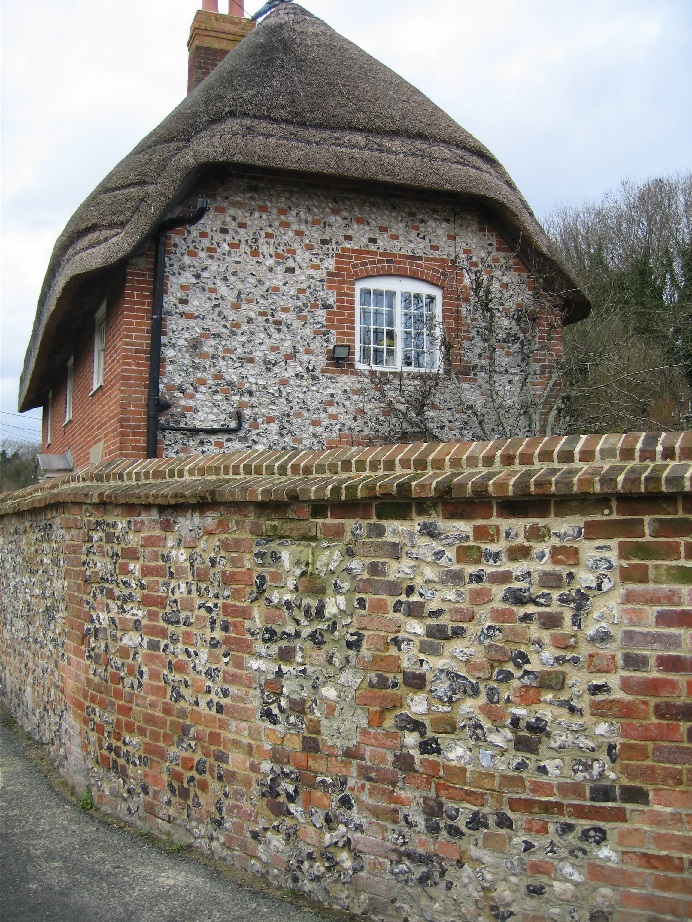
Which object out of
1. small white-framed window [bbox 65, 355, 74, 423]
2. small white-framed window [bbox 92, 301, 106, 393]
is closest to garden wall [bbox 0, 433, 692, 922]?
small white-framed window [bbox 92, 301, 106, 393]

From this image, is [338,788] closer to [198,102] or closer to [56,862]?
[56,862]

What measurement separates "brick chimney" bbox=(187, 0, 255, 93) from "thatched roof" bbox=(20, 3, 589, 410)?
1740mm

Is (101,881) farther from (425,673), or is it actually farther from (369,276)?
(369,276)

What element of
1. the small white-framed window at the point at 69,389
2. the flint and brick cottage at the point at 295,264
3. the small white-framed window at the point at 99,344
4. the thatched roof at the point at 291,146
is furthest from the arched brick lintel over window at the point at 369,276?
the small white-framed window at the point at 69,389

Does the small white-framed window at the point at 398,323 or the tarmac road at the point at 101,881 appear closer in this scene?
the tarmac road at the point at 101,881

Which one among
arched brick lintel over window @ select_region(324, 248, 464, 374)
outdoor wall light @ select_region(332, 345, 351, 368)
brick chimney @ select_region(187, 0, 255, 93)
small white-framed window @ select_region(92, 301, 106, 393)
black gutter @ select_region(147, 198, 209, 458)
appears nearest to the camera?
black gutter @ select_region(147, 198, 209, 458)

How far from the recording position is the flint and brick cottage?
965 centimetres

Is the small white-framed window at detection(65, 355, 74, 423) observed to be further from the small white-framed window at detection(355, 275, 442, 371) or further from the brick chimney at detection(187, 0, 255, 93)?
the small white-framed window at detection(355, 275, 442, 371)

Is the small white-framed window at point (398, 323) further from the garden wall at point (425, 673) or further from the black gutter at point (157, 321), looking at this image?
the garden wall at point (425, 673)

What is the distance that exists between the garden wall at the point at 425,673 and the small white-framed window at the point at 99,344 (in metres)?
6.13

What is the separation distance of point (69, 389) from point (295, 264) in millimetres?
6005

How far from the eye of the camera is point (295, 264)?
10172mm

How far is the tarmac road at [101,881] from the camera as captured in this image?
169 inches

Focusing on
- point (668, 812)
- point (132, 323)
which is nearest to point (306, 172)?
point (132, 323)
